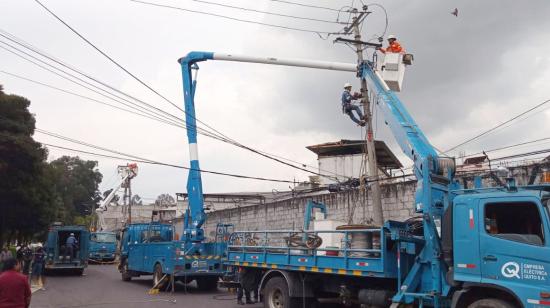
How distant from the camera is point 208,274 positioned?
1730 centimetres

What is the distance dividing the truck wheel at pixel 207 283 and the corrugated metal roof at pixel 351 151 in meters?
12.6

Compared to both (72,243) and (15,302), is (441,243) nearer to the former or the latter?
(15,302)

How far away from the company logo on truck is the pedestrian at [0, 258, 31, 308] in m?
6.59

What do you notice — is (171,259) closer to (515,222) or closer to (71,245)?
(71,245)

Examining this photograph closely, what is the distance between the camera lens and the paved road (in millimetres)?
13992

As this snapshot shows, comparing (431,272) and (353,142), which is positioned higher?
(353,142)

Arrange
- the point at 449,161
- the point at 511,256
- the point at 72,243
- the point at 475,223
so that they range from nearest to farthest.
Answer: the point at 511,256, the point at 475,223, the point at 449,161, the point at 72,243

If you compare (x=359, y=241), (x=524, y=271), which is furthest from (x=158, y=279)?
(x=524, y=271)

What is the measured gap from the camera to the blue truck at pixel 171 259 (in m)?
17.1

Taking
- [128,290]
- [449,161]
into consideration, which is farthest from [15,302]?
[128,290]

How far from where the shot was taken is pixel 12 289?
6.63 meters

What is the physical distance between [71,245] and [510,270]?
22523 millimetres

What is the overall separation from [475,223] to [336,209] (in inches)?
471

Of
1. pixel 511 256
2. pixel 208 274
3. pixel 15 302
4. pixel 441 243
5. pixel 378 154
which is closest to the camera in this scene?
pixel 15 302
